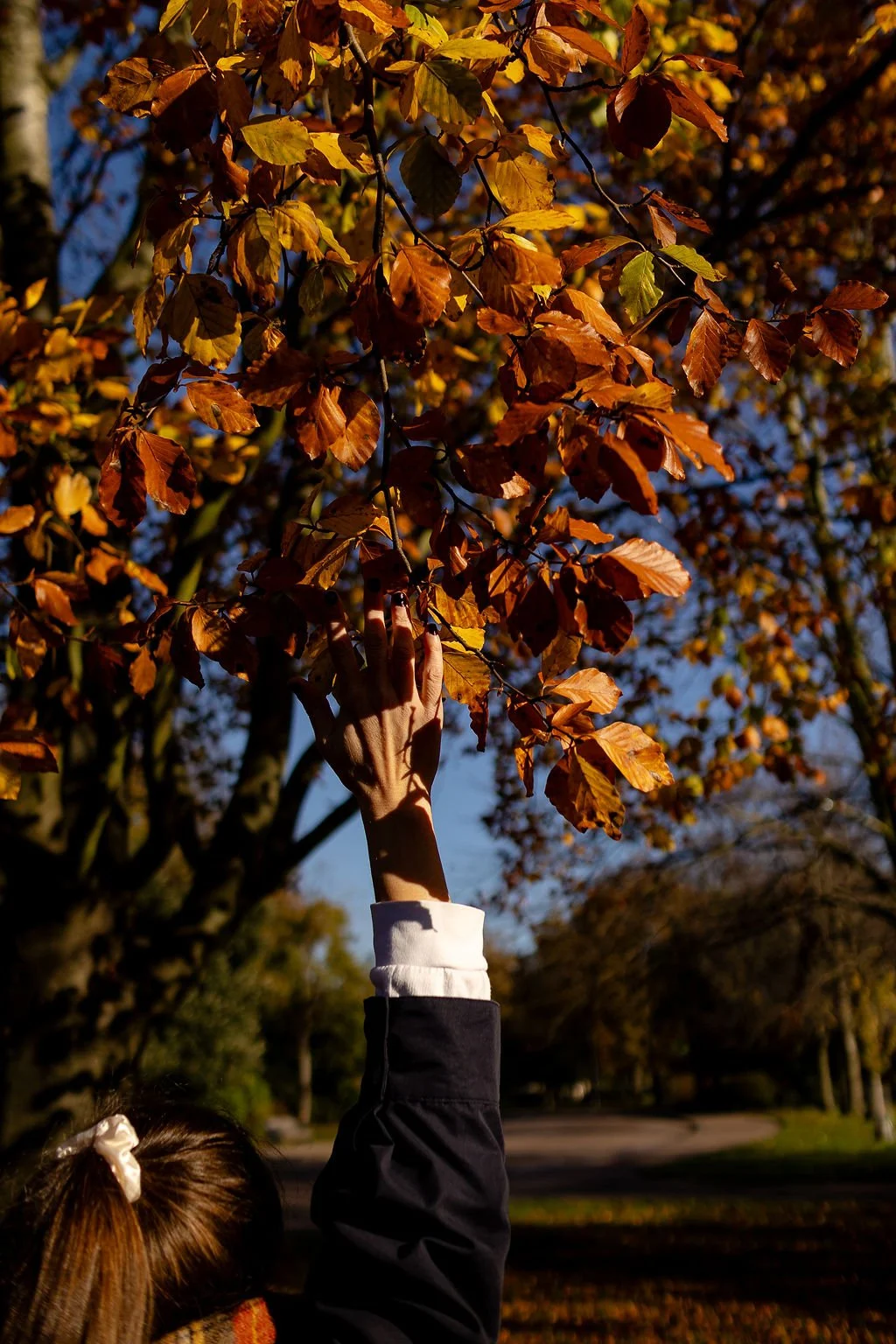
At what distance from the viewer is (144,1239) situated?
139 cm

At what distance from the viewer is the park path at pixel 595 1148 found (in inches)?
725

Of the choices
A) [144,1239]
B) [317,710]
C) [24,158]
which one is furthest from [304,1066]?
[317,710]

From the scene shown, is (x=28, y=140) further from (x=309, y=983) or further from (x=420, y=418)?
(x=309, y=983)

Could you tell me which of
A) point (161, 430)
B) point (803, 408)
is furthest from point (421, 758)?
point (803, 408)

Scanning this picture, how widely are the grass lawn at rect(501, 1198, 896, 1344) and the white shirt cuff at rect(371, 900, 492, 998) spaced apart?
24.2 feet

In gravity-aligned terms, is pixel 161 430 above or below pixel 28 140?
below

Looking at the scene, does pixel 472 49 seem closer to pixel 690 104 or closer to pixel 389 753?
pixel 690 104

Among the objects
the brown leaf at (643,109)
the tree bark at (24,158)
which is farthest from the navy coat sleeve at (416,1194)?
the tree bark at (24,158)

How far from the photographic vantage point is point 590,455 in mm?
1421

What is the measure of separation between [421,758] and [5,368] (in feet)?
7.76

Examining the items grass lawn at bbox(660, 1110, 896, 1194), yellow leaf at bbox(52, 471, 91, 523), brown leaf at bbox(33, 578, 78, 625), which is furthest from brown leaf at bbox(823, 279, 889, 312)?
grass lawn at bbox(660, 1110, 896, 1194)

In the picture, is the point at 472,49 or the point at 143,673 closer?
the point at 472,49

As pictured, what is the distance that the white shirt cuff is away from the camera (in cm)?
133

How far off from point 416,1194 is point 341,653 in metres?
0.69
